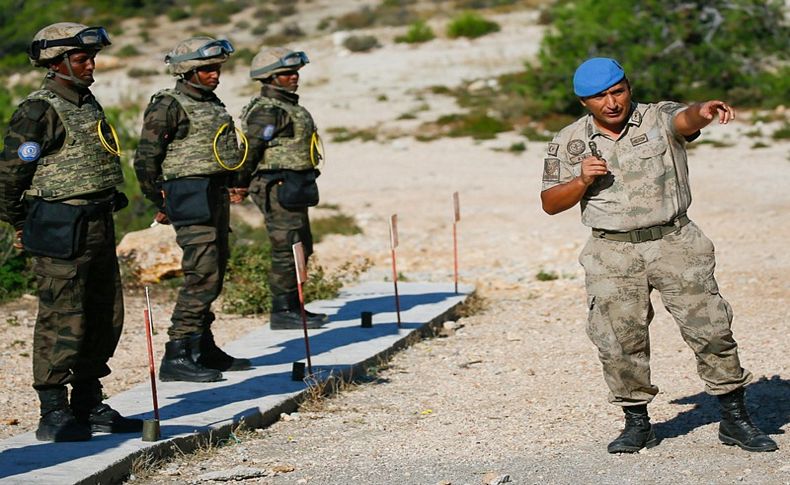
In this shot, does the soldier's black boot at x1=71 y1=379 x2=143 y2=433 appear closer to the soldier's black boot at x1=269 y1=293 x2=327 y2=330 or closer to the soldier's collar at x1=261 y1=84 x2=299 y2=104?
the soldier's black boot at x1=269 y1=293 x2=327 y2=330

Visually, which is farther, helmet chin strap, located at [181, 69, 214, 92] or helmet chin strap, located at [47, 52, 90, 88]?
helmet chin strap, located at [181, 69, 214, 92]

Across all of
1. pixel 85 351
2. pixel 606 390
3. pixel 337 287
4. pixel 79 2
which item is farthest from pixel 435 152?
pixel 79 2

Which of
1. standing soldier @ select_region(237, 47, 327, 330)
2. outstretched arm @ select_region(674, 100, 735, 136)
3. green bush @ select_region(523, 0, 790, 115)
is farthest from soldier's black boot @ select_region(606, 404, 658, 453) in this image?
green bush @ select_region(523, 0, 790, 115)

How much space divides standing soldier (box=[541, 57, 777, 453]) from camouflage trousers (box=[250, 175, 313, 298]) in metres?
3.64

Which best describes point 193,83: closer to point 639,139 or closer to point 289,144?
point 289,144

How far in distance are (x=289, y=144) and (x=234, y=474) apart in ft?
11.8

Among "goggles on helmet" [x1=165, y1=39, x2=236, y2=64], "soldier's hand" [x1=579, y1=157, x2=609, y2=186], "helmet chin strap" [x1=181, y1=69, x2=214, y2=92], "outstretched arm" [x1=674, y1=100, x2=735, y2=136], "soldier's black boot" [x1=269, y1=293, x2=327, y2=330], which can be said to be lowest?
"soldier's black boot" [x1=269, y1=293, x2=327, y2=330]

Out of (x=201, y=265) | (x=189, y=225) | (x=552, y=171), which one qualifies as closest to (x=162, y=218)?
(x=189, y=225)

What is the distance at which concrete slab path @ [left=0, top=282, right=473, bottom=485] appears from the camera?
627 cm

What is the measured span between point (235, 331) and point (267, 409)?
3005 millimetres

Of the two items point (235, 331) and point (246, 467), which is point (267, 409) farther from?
point (235, 331)

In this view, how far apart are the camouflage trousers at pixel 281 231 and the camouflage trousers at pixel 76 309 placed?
2991 mm

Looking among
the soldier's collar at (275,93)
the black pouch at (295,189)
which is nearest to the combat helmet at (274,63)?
the soldier's collar at (275,93)

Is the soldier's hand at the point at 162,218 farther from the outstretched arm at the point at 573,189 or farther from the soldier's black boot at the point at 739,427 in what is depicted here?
the soldier's black boot at the point at 739,427
